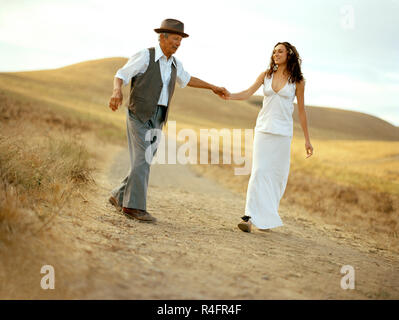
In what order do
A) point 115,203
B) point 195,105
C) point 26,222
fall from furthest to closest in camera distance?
point 195,105 → point 115,203 → point 26,222

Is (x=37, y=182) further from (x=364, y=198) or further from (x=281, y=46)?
(x=364, y=198)

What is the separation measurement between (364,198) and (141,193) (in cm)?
798

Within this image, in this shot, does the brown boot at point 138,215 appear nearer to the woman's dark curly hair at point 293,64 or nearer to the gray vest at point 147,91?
the gray vest at point 147,91

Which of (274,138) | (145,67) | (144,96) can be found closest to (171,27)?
(145,67)

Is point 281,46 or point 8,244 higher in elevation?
point 281,46

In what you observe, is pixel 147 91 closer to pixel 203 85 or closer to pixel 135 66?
pixel 135 66

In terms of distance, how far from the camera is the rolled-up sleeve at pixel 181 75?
5.48m

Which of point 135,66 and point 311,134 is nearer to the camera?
point 135,66

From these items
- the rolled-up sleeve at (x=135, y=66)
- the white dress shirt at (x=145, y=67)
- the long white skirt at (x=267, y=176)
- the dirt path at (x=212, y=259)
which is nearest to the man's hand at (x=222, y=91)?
the white dress shirt at (x=145, y=67)

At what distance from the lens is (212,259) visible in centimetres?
368

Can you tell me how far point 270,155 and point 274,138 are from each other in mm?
243

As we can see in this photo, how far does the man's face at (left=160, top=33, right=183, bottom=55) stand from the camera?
505cm
